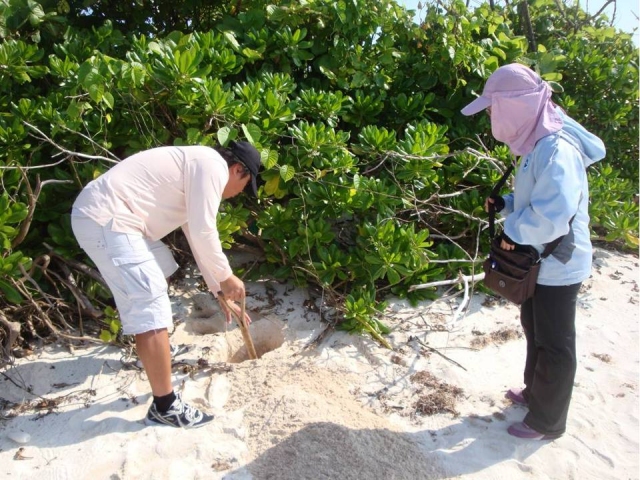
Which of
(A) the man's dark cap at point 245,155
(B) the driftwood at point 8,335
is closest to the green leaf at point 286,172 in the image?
(A) the man's dark cap at point 245,155

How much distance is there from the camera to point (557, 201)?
2324mm

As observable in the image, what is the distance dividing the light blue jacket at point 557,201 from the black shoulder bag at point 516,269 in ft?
0.14

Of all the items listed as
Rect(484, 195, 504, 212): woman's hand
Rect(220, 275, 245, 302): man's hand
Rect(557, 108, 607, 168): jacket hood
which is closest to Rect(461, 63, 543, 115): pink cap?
Rect(557, 108, 607, 168): jacket hood

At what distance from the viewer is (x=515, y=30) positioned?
5.71m

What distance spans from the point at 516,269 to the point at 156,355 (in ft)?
5.29

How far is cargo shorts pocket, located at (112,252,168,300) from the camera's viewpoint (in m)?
2.60

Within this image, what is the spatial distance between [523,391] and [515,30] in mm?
3884

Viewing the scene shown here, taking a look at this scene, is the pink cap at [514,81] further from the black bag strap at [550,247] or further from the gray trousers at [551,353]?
the gray trousers at [551,353]

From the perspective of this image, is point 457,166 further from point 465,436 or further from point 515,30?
point 515,30

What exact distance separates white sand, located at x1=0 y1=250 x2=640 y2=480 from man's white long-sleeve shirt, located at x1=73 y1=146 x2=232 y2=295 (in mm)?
766

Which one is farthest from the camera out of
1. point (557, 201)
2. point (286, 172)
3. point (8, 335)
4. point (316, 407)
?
point (286, 172)

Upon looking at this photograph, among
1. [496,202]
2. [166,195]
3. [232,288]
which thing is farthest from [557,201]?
[166,195]

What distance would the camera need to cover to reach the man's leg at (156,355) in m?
2.65

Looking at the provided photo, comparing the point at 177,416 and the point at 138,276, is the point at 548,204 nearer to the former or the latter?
the point at 138,276
